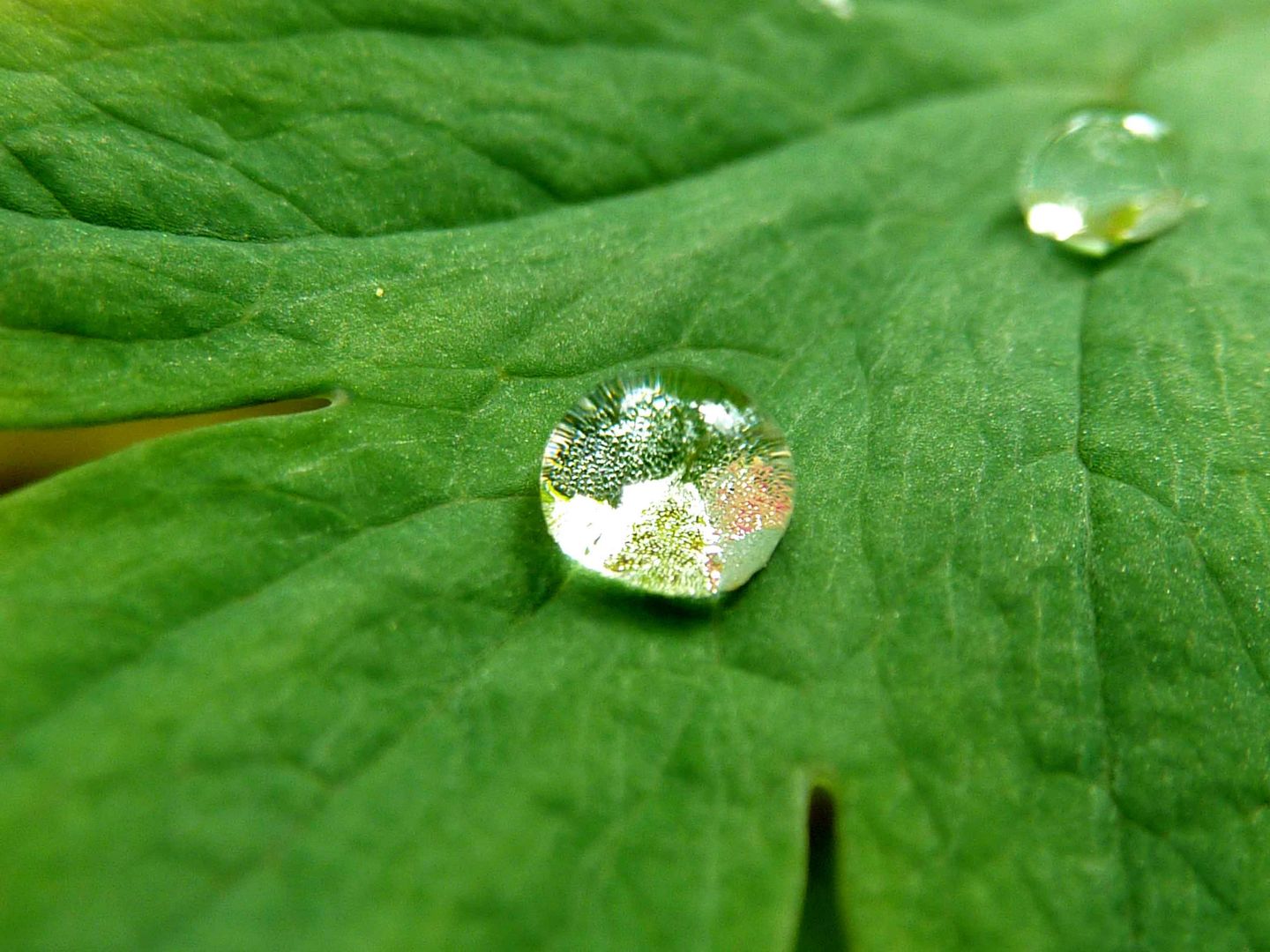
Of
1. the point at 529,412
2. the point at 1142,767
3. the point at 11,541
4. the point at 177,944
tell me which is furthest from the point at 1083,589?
the point at 11,541

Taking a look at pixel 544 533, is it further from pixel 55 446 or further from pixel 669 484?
pixel 55 446

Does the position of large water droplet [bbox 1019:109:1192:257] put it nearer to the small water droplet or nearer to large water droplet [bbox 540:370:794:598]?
the small water droplet

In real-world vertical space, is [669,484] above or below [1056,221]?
below

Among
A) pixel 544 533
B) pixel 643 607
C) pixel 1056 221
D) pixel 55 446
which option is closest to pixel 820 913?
pixel 643 607

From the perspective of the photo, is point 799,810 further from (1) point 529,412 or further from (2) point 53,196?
(2) point 53,196

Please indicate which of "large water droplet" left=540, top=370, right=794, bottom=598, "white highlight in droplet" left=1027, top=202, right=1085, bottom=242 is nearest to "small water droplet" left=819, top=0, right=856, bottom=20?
"white highlight in droplet" left=1027, top=202, right=1085, bottom=242

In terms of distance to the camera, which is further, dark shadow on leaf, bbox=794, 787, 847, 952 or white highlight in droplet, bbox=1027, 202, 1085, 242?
white highlight in droplet, bbox=1027, 202, 1085, 242
